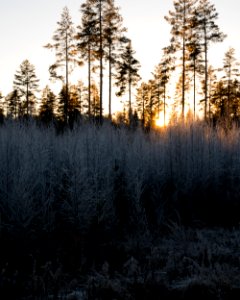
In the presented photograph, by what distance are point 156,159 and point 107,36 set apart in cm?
2148

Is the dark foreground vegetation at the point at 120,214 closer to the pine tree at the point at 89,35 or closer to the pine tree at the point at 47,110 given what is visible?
the pine tree at the point at 47,110

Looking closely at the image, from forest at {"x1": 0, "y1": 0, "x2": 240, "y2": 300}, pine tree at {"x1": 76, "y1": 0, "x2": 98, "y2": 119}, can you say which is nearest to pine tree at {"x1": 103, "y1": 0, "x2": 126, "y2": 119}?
pine tree at {"x1": 76, "y1": 0, "x2": 98, "y2": 119}

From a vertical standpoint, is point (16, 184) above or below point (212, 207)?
above

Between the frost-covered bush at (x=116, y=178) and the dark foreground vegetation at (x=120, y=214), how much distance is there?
0.02m

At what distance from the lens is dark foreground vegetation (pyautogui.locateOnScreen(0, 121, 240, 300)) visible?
442 centimetres

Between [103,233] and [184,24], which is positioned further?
[184,24]

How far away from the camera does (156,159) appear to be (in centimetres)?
864

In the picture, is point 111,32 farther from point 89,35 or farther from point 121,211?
point 121,211

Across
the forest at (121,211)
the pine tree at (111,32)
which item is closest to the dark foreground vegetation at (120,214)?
the forest at (121,211)

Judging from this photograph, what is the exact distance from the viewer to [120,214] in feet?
25.0

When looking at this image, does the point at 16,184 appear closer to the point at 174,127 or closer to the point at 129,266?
the point at 129,266

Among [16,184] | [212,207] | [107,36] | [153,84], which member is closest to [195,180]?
[212,207]

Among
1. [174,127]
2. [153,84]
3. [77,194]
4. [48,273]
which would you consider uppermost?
[153,84]

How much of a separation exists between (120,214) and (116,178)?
701mm
